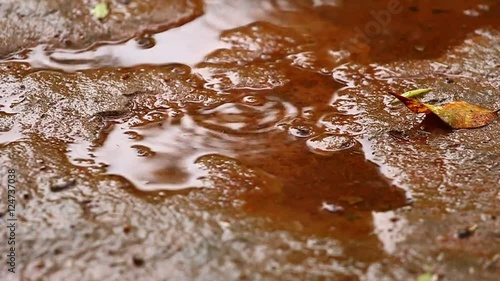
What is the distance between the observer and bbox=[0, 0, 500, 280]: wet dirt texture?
2023 millimetres

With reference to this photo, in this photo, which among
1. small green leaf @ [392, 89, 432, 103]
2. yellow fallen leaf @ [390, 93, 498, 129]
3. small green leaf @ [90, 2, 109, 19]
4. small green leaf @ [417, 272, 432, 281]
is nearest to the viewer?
small green leaf @ [417, 272, 432, 281]

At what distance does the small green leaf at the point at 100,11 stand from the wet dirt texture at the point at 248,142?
50 millimetres

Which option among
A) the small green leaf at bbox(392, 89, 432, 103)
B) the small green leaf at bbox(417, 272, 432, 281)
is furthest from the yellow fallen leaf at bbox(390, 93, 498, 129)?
the small green leaf at bbox(417, 272, 432, 281)

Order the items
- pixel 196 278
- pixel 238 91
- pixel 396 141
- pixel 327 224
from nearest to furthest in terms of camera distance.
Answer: pixel 196 278 < pixel 327 224 < pixel 396 141 < pixel 238 91

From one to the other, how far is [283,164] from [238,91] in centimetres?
57

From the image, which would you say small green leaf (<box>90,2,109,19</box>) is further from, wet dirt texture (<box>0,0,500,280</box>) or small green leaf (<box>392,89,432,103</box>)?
small green leaf (<box>392,89,432,103</box>)

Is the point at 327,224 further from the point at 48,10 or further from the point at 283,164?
the point at 48,10

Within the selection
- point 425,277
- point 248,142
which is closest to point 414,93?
point 248,142

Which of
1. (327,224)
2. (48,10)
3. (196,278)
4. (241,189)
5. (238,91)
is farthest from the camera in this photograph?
(48,10)

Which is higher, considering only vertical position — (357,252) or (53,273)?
(357,252)

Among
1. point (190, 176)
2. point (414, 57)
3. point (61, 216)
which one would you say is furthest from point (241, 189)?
point (414, 57)

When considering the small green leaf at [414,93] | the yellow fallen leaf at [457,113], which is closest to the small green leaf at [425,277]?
the yellow fallen leaf at [457,113]

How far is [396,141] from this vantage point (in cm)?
252

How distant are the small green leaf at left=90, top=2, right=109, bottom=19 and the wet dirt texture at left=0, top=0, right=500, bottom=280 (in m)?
0.05
